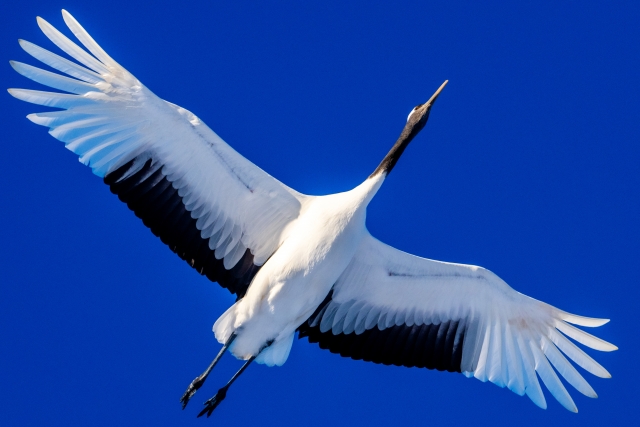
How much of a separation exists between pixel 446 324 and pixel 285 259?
270cm

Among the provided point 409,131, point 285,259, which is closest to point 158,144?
point 285,259

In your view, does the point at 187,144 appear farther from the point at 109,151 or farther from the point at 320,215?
the point at 320,215

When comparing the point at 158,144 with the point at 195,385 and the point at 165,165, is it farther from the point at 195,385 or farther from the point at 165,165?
the point at 195,385

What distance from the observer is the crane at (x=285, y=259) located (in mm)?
13664

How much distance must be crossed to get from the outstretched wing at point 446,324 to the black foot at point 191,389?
5.04ft

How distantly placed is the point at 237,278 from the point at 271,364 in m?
1.21

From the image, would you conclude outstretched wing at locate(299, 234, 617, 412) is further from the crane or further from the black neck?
the black neck

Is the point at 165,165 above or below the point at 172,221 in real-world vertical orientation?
above

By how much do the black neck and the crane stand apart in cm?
2

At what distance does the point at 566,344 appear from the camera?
14.9 m

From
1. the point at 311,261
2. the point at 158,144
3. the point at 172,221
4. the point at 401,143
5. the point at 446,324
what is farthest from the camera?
the point at 446,324

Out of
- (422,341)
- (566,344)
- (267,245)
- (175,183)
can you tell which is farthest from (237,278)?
(566,344)

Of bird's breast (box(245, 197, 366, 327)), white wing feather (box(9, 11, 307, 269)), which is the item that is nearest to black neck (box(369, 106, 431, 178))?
bird's breast (box(245, 197, 366, 327))

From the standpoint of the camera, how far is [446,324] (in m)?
15.4
